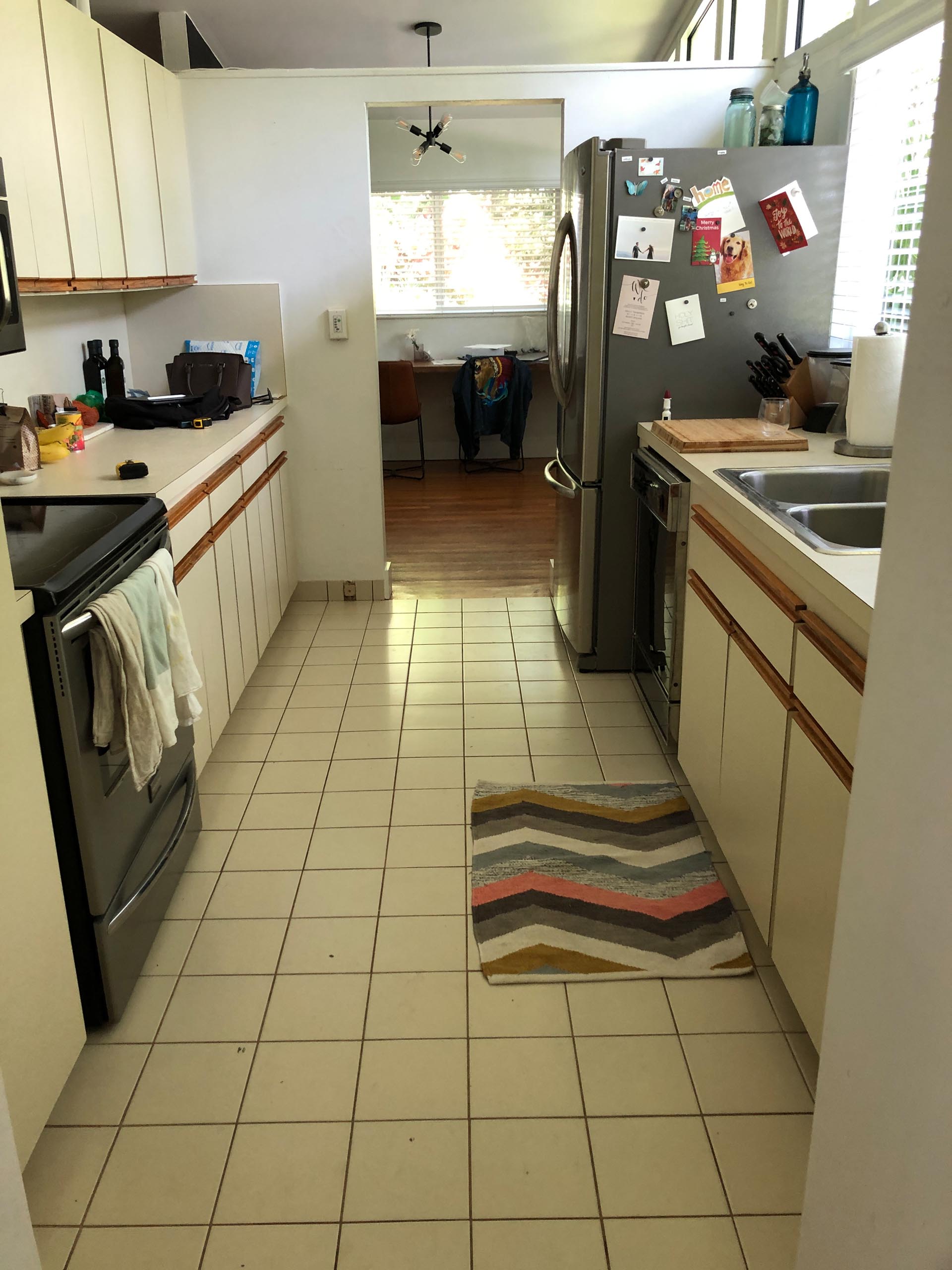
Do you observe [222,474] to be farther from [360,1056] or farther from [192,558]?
[360,1056]

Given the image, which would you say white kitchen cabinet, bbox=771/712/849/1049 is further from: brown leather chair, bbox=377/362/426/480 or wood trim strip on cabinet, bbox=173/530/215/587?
brown leather chair, bbox=377/362/426/480

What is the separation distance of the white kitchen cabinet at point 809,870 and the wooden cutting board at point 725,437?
111cm

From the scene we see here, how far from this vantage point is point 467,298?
7504 millimetres

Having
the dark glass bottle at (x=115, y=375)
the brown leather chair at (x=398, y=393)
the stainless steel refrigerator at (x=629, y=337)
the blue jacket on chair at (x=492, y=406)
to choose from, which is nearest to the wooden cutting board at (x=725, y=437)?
the stainless steel refrigerator at (x=629, y=337)

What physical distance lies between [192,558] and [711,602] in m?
1.32

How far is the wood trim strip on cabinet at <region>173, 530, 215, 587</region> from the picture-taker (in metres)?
2.41

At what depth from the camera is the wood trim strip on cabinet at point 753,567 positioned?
172 centimetres

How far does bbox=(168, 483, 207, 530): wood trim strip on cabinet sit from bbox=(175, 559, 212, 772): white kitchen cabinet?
0.48 ft

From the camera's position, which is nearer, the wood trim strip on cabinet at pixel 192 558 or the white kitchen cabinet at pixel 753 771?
the white kitchen cabinet at pixel 753 771

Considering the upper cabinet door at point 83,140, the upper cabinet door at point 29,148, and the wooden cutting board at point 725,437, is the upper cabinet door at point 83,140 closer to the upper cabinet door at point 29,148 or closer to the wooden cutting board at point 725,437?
the upper cabinet door at point 29,148

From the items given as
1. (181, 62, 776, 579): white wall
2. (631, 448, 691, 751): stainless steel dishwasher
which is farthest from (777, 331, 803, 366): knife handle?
(181, 62, 776, 579): white wall

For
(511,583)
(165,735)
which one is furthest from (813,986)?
(511,583)

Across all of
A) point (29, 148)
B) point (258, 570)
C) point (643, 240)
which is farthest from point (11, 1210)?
point (643, 240)

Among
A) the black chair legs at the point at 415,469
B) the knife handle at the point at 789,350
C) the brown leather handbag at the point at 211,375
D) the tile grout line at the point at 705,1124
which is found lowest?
the tile grout line at the point at 705,1124
